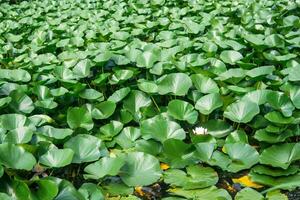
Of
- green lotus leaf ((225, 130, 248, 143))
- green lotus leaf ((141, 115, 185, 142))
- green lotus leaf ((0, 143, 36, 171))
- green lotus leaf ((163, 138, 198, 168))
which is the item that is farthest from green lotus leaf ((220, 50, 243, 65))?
green lotus leaf ((0, 143, 36, 171))

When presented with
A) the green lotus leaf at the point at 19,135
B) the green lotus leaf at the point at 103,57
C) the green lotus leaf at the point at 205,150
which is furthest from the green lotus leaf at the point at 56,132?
the green lotus leaf at the point at 103,57

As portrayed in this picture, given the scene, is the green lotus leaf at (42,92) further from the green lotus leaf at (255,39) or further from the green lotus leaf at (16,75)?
the green lotus leaf at (255,39)

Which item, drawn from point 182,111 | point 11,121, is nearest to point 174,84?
point 182,111

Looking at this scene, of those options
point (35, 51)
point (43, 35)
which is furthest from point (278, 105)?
point (43, 35)

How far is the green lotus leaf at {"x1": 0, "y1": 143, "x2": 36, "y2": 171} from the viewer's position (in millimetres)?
1898

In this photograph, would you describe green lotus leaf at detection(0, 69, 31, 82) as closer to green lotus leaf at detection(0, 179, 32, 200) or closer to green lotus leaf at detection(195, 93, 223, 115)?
green lotus leaf at detection(195, 93, 223, 115)

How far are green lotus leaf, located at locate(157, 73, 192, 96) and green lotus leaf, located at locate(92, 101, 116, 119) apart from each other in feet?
0.97

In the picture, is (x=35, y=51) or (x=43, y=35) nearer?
(x=35, y=51)

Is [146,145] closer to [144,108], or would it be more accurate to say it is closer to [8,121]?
[144,108]

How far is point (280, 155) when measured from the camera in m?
2.16

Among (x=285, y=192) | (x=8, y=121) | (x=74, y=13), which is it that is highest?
(x=8, y=121)

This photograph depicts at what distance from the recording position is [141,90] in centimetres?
280

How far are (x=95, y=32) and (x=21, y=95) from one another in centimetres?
165

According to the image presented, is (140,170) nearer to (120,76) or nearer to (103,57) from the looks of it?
(120,76)
